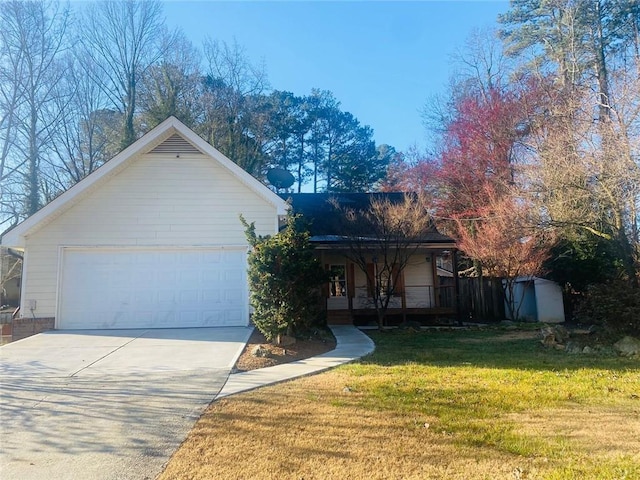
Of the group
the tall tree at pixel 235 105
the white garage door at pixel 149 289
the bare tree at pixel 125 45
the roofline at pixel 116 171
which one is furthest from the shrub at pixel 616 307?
the bare tree at pixel 125 45

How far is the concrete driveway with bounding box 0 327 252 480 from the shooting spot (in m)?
3.96

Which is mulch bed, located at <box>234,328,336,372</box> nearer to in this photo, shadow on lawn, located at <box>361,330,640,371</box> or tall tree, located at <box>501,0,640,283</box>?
shadow on lawn, located at <box>361,330,640,371</box>

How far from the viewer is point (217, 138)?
26.0 m

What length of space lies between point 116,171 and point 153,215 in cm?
170

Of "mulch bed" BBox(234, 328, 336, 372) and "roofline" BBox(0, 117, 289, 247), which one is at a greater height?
"roofline" BBox(0, 117, 289, 247)

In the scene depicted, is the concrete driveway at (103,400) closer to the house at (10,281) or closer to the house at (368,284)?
the house at (368,284)

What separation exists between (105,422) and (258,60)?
27035 mm

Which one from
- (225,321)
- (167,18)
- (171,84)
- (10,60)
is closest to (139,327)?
(225,321)

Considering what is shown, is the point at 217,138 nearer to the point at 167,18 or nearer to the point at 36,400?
the point at 167,18

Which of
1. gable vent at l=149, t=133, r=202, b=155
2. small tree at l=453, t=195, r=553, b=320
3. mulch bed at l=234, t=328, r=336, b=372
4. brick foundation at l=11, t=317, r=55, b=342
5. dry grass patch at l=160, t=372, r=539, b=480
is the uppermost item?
gable vent at l=149, t=133, r=202, b=155

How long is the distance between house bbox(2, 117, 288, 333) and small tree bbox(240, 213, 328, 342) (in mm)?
3169

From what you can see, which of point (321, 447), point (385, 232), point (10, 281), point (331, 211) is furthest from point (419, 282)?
point (10, 281)

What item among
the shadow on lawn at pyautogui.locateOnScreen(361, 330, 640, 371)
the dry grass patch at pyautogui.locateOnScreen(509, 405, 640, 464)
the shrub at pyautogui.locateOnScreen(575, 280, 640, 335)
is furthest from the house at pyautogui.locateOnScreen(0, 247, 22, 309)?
the shrub at pyautogui.locateOnScreen(575, 280, 640, 335)

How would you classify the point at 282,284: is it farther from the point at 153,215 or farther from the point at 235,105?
the point at 235,105
